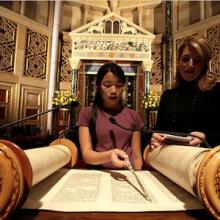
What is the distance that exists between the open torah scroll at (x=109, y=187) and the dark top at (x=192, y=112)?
38 cm

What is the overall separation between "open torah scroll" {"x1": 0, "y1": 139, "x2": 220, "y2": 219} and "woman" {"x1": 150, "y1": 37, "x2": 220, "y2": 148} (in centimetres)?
38

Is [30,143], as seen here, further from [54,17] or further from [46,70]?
[54,17]

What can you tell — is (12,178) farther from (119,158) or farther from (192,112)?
(192,112)

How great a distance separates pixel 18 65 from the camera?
4.99 m

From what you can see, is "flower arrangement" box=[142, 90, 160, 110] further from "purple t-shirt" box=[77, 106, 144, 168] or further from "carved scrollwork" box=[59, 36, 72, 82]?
"purple t-shirt" box=[77, 106, 144, 168]

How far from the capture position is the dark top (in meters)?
1.10

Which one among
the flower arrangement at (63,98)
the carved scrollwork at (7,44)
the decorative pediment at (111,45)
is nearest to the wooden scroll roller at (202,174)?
the flower arrangement at (63,98)

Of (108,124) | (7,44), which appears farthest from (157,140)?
(7,44)

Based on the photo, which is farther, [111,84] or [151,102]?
[151,102]

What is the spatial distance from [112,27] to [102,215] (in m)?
5.62

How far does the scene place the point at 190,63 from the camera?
112 centimetres

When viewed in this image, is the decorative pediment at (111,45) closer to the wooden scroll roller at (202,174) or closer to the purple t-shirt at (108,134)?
the purple t-shirt at (108,134)

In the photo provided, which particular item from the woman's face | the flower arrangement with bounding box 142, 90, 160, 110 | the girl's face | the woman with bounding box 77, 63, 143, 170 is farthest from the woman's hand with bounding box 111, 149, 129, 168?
the flower arrangement with bounding box 142, 90, 160, 110

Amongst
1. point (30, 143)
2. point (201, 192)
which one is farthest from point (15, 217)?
point (30, 143)
